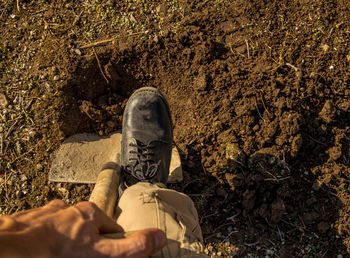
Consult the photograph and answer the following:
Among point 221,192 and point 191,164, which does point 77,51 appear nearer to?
point 191,164

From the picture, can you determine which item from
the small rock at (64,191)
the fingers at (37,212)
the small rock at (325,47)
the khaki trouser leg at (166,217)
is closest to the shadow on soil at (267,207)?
the khaki trouser leg at (166,217)

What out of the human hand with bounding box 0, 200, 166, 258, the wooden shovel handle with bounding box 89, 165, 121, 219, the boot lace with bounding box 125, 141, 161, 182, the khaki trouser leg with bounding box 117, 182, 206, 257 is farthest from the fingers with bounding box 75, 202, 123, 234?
the boot lace with bounding box 125, 141, 161, 182

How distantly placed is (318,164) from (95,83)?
2.09 m

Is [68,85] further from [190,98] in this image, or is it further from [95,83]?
[190,98]

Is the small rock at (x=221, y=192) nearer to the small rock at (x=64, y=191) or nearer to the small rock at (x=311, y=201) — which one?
the small rock at (x=311, y=201)

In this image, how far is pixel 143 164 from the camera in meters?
2.23

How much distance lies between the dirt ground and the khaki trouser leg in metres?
→ 0.65

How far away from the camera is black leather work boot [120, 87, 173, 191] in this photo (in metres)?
2.28

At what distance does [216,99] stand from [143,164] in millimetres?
844

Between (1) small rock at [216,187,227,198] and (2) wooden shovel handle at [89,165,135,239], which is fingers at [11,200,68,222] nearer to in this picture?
(2) wooden shovel handle at [89,165,135,239]

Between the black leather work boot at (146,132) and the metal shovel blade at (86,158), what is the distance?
A: 0.61 feet

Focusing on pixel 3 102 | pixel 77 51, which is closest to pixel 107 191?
pixel 77 51

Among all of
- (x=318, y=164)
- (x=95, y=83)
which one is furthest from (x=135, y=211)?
(x=318, y=164)

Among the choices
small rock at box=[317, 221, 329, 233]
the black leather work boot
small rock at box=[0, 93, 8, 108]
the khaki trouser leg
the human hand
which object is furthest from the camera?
small rock at box=[0, 93, 8, 108]
